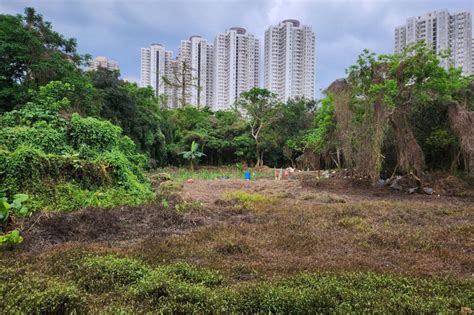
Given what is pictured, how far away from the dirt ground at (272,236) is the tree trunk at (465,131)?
3.32 m

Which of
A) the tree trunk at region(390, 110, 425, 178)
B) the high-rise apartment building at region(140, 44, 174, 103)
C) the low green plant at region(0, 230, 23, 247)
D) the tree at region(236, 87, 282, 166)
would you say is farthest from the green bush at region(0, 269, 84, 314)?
the high-rise apartment building at region(140, 44, 174, 103)

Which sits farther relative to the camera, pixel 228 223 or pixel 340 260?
pixel 228 223

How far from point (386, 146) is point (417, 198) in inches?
107

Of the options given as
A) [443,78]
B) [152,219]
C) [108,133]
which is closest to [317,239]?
[152,219]

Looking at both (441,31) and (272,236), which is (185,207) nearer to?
(272,236)

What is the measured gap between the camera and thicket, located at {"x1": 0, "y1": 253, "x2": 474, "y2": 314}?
2.43 m

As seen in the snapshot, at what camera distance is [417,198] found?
32.3 ft

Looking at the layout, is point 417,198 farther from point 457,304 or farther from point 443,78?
point 457,304

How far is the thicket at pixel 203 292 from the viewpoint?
2.43 m

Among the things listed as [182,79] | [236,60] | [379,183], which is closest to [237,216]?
[379,183]

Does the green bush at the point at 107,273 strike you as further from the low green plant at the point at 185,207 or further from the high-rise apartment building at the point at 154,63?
the high-rise apartment building at the point at 154,63

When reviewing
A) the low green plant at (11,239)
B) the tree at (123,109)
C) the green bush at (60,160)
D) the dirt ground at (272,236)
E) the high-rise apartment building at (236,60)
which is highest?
the high-rise apartment building at (236,60)

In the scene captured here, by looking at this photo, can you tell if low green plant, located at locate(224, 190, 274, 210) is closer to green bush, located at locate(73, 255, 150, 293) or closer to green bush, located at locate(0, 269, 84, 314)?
green bush, located at locate(73, 255, 150, 293)

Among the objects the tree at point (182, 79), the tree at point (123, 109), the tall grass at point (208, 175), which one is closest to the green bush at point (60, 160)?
the tree at point (123, 109)
